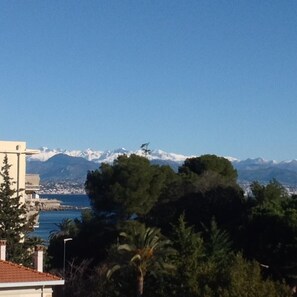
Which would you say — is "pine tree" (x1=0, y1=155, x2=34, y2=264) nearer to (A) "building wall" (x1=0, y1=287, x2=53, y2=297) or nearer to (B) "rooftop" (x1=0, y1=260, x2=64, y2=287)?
(B) "rooftop" (x1=0, y1=260, x2=64, y2=287)

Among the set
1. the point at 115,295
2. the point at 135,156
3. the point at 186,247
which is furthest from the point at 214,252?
the point at 135,156

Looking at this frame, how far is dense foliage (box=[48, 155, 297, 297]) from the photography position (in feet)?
101

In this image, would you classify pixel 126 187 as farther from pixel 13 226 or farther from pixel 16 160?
pixel 13 226

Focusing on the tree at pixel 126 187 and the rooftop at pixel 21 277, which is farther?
the tree at pixel 126 187

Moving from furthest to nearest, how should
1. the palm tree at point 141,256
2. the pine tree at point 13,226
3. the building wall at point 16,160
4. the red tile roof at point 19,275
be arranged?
the building wall at point 16,160 < the pine tree at point 13,226 < the palm tree at point 141,256 < the red tile roof at point 19,275

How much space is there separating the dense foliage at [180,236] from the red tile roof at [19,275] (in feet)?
21.1

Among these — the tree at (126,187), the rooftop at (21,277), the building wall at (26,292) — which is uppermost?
the tree at (126,187)

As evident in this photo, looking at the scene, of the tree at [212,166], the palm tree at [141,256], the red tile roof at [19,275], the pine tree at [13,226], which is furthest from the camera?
the tree at [212,166]

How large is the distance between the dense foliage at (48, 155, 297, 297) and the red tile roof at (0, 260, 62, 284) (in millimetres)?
6430

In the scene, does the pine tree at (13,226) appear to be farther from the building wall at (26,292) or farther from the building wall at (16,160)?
the building wall at (26,292)

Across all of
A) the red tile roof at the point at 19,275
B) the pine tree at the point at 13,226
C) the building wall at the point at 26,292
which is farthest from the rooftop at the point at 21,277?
the pine tree at the point at 13,226

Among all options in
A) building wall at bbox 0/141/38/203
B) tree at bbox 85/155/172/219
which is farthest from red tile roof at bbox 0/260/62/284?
building wall at bbox 0/141/38/203

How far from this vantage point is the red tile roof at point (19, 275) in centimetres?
2411

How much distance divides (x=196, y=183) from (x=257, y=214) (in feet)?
28.5
